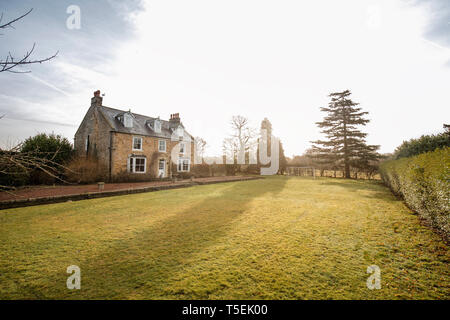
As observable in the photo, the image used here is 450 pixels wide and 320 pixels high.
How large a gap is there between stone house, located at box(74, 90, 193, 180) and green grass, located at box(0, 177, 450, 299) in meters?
12.8

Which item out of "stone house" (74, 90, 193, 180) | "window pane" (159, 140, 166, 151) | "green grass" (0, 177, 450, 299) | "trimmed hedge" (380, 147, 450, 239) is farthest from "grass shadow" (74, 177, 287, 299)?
"window pane" (159, 140, 166, 151)

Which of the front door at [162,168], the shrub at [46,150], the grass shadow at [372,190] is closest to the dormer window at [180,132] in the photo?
the front door at [162,168]

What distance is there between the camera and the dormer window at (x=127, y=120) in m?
20.4

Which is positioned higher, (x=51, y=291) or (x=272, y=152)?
(x=272, y=152)

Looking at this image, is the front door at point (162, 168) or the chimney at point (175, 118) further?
the chimney at point (175, 118)

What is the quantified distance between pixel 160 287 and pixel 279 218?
4.60 metres

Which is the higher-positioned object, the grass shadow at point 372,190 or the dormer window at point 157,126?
the dormer window at point 157,126

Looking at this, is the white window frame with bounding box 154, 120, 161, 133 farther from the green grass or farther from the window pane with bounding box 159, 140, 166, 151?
the green grass

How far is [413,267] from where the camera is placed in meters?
3.40

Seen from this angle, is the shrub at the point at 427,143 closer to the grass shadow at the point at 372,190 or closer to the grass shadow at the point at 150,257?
the grass shadow at the point at 372,190

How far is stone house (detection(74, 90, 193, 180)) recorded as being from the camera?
18.7m

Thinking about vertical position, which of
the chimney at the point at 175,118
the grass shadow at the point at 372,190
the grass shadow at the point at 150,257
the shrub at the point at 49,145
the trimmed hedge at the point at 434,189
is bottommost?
the grass shadow at the point at 150,257
